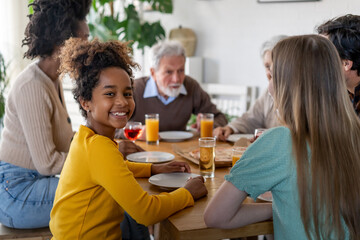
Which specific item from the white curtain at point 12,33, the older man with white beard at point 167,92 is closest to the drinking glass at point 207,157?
the older man with white beard at point 167,92

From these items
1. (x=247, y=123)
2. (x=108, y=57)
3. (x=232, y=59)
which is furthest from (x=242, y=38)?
(x=108, y=57)

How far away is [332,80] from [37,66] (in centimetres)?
144

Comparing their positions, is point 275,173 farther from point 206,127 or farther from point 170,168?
point 206,127

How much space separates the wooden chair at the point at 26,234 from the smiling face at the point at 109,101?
654mm

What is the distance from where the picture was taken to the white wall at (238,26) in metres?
3.96

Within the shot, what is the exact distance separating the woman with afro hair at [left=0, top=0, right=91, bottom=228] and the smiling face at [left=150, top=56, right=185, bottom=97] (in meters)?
0.81

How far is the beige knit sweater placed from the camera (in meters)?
1.90

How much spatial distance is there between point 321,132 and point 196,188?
0.50 metres

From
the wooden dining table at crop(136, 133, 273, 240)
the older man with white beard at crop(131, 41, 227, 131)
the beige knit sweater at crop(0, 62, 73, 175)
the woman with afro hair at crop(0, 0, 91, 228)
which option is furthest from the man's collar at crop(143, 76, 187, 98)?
the wooden dining table at crop(136, 133, 273, 240)

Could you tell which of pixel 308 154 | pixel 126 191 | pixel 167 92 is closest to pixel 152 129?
pixel 167 92

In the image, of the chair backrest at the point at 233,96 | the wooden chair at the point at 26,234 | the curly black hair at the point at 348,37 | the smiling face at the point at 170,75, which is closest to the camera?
the curly black hair at the point at 348,37

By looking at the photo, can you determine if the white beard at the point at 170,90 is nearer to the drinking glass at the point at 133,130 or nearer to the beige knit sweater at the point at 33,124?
the drinking glass at the point at 133,130

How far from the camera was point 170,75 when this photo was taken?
2.88 meters

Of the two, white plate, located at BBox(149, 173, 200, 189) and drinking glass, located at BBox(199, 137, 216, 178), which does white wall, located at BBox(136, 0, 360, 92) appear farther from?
white plate, located at BBox(149, 173, 200, 189)
